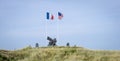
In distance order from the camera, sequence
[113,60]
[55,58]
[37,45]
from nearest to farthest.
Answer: [113,60] < [55,58] < [37,45]

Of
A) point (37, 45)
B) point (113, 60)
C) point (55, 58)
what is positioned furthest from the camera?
point (37, 45)

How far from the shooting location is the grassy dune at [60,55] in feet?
93.4

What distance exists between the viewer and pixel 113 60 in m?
27.5

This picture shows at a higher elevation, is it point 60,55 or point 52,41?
point 52,41

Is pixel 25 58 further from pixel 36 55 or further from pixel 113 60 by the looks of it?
pixel 113 60

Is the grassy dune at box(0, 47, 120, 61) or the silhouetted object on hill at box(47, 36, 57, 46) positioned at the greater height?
the silhouetted object on hill at box(47, 36, 57, 46)

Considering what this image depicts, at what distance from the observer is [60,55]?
29.9 m

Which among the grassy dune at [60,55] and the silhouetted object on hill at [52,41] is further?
the silhouetted object on hill at [52,41]

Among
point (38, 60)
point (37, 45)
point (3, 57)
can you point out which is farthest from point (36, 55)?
point (37, 45)

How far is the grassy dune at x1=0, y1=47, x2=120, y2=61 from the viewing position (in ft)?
93.4

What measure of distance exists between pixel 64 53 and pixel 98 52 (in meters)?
3.22

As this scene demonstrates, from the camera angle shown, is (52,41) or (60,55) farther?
(52,41)

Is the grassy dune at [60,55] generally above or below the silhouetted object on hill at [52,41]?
below

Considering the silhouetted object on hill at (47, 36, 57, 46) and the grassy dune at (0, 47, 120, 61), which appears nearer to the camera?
the grassy dune at (0, 47, 120, 61)
